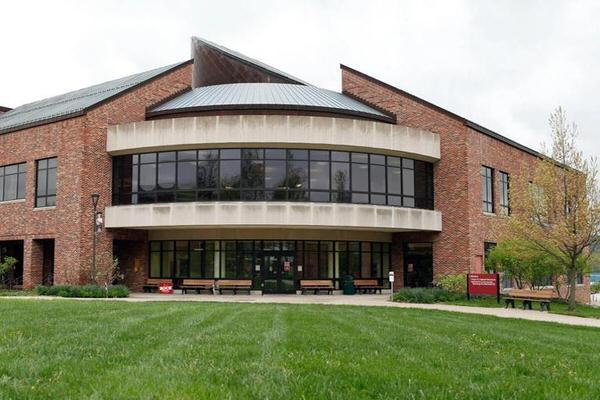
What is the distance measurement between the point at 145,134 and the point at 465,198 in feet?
53.2

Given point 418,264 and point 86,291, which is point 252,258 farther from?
point 418,264

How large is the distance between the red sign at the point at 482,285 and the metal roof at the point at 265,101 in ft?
34.8

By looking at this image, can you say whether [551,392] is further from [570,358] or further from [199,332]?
[199,332]

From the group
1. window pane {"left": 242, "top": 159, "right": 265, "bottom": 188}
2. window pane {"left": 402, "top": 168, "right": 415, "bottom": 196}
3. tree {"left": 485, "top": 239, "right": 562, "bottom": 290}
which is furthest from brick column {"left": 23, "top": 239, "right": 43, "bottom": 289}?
tree {"left": 485, "top": 239, "right": 562, "bottom": 290}

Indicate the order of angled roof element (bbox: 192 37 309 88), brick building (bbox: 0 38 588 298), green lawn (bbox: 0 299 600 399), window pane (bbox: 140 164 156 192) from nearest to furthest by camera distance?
1. green lawn (bbox: 0 299 600 399)
2. brick building (bbox: 0 38 588 298)
3. window pane (bbox: 140 164 156 192)
4. angled roof element (bbox: 192 37 309 88)

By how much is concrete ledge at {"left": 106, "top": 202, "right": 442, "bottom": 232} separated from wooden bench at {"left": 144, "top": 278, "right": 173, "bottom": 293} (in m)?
3.24

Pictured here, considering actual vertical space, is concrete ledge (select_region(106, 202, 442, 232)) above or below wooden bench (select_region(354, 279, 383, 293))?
above

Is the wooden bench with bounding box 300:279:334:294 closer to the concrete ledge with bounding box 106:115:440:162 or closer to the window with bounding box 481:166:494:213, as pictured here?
the concrete ledge with bounding box 106:115:440:162

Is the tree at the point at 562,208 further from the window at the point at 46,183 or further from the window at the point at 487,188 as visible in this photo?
the window at the point at 46,183

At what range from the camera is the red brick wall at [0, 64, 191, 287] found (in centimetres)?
2927

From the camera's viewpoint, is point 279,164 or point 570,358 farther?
point 279,164

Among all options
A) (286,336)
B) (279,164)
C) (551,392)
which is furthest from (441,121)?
(551,392)

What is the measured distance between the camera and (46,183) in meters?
31.1

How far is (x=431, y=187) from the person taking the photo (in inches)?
1281
